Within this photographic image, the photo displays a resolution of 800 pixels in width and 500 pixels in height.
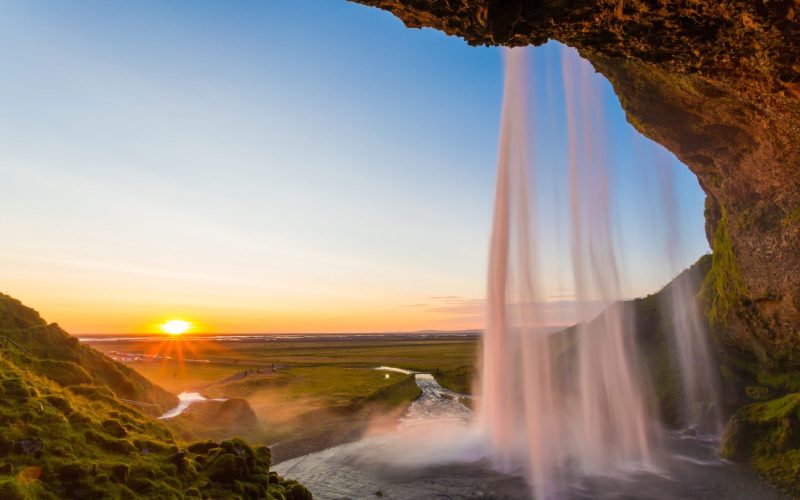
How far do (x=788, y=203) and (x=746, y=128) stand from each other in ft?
17.8

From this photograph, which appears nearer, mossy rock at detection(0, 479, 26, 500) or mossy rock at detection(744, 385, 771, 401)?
mossy rock at detection(0, 479, 26, 500)

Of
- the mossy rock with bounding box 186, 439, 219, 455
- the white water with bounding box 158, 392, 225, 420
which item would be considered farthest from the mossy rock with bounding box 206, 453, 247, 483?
the white water with bounding box 158, 392, 225, 420

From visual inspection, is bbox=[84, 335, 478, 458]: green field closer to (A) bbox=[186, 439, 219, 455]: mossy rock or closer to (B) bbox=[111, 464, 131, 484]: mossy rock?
(A) bbox=[186, 439, 219, 455]: mossy rock

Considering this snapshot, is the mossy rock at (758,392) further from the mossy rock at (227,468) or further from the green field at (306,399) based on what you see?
the mossy rock at (227,468)

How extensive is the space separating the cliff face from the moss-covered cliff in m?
15.2

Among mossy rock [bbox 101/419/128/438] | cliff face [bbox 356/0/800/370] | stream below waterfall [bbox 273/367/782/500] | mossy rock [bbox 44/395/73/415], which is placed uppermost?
cliff face [bbox 356/0/800/370]

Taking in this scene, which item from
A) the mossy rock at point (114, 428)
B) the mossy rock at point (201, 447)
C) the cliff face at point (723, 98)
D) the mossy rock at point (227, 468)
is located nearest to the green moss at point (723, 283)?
the cliff face at point (723, 98)

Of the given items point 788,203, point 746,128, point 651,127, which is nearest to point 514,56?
point 651,127

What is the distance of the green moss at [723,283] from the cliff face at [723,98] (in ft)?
0.42

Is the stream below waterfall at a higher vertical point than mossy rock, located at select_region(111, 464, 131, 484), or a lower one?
lower

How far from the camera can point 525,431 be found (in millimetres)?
30750

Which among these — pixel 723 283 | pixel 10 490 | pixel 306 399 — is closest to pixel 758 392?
pixel 723 283

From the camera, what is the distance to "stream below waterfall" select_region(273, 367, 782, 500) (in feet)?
66.9

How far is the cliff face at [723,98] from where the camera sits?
10367mm
